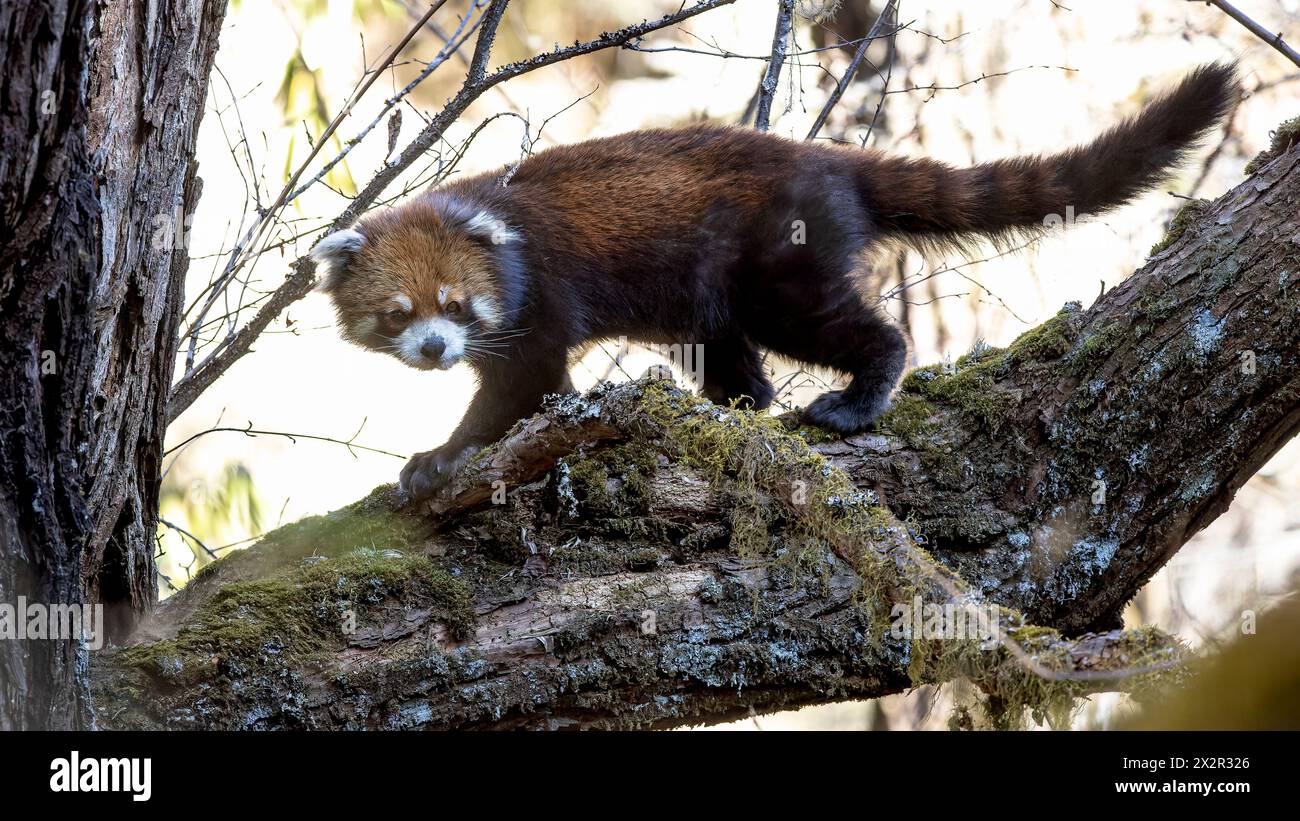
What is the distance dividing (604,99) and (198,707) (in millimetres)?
6484

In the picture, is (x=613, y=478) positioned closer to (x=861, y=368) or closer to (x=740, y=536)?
(x=740, y=536)

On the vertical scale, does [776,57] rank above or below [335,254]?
above

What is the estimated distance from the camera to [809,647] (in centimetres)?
319

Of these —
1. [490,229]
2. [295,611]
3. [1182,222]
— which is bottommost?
[295,611]

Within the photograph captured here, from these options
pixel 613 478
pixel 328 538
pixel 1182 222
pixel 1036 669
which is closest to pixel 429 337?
pixel 328 538

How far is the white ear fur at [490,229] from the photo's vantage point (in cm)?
491

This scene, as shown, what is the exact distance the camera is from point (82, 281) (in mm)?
2262

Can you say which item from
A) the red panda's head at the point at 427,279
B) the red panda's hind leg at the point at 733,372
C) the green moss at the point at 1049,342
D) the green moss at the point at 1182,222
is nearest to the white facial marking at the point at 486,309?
the red panda's head at the point at 427,279

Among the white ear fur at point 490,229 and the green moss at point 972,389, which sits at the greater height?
the white ear fur at point 490,229

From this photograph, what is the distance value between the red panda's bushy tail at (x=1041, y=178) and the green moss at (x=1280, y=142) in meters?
0.71

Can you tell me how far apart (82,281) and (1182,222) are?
3600 millimetres

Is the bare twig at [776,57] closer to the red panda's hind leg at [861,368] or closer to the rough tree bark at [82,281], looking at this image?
the red panda's hind leg at [861,368]
